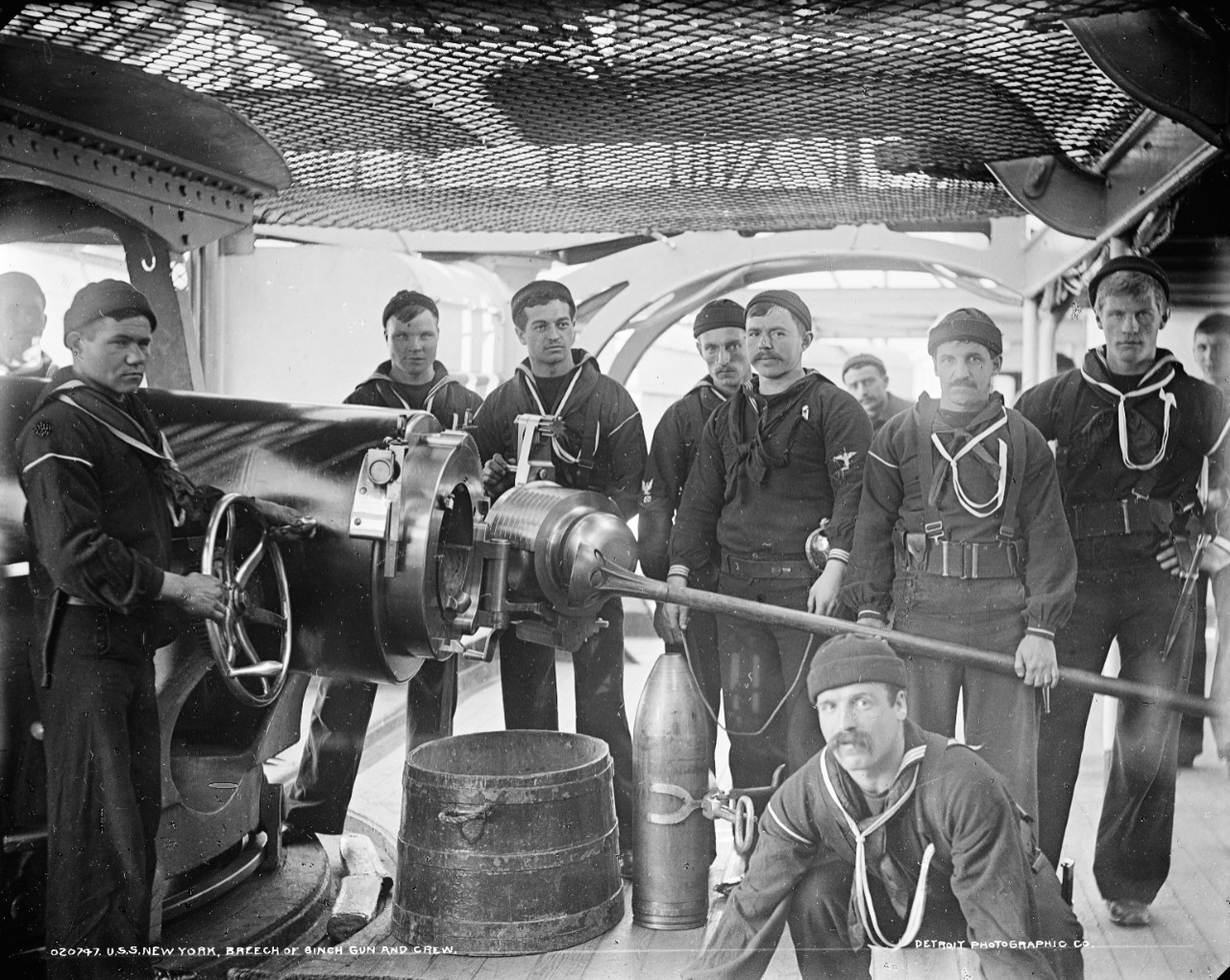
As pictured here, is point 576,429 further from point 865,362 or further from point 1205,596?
point 1205,596

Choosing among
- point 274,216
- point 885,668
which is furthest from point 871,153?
point 274,216

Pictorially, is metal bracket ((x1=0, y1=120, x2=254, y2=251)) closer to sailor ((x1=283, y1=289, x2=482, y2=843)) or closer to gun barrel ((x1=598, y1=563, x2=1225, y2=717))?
sailor ((x1=283, y1=289, x2=482, y2=843))

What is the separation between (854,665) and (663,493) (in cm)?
78

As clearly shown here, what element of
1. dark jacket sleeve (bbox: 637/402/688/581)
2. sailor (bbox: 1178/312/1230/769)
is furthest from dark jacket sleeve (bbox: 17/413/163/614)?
sailor (bbox: 1178/312/1230/769)

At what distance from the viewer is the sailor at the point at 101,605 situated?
2.47 meters

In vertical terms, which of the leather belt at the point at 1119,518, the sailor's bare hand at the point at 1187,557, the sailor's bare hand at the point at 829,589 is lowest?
the sailor's bare hand at the point at 829,589

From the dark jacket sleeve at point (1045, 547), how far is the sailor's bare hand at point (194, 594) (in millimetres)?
1761

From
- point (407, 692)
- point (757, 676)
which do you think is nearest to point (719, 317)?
point (757, 676)

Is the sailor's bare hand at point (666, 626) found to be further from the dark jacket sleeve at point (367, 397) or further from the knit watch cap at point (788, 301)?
the dark jacket sleeve at point (367, 397)

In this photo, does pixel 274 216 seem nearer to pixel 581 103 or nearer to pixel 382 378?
pixel 382 378

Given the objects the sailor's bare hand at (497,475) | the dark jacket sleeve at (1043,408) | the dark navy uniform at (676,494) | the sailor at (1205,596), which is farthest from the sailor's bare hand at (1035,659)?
the sailor's bare hand at (497,475)

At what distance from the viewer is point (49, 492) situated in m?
2.46

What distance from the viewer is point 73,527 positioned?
96.7 inches

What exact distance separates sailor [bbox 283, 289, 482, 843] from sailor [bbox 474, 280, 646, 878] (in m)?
0.14
